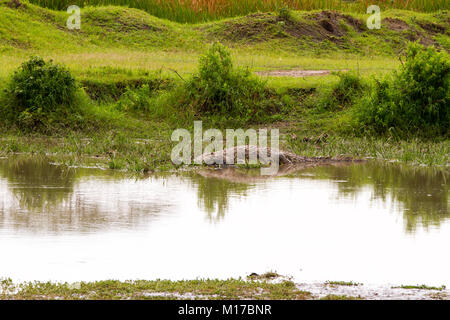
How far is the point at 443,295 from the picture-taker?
620cm

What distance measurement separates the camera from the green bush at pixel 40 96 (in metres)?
15.4

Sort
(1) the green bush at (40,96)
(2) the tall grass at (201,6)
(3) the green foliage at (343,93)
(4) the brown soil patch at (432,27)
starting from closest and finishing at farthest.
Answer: (1) the green bush at (40,96) → (3) the green foliage at (343,93) → (4) the brown soil patch at (432,27) → (2) the tall grass at (201,6)

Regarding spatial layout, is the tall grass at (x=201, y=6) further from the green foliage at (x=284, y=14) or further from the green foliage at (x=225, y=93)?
the green foliage at (x=225, y=93)

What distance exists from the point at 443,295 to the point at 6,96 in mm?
11288

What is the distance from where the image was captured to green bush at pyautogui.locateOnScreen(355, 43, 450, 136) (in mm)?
15109

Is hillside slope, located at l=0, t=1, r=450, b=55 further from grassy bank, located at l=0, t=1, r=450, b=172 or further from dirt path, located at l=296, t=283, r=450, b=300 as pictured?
dirt path, located at l=296, t=283, r=450, b=300

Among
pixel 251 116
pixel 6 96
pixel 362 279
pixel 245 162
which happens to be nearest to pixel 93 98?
pixel 6 96

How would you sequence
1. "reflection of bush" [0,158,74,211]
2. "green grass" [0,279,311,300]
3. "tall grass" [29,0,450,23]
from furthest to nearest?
"tall grass" [29,0,450,23], "reflection of bush" [0,158,74,211], "green grass" [0,279,311,300]
